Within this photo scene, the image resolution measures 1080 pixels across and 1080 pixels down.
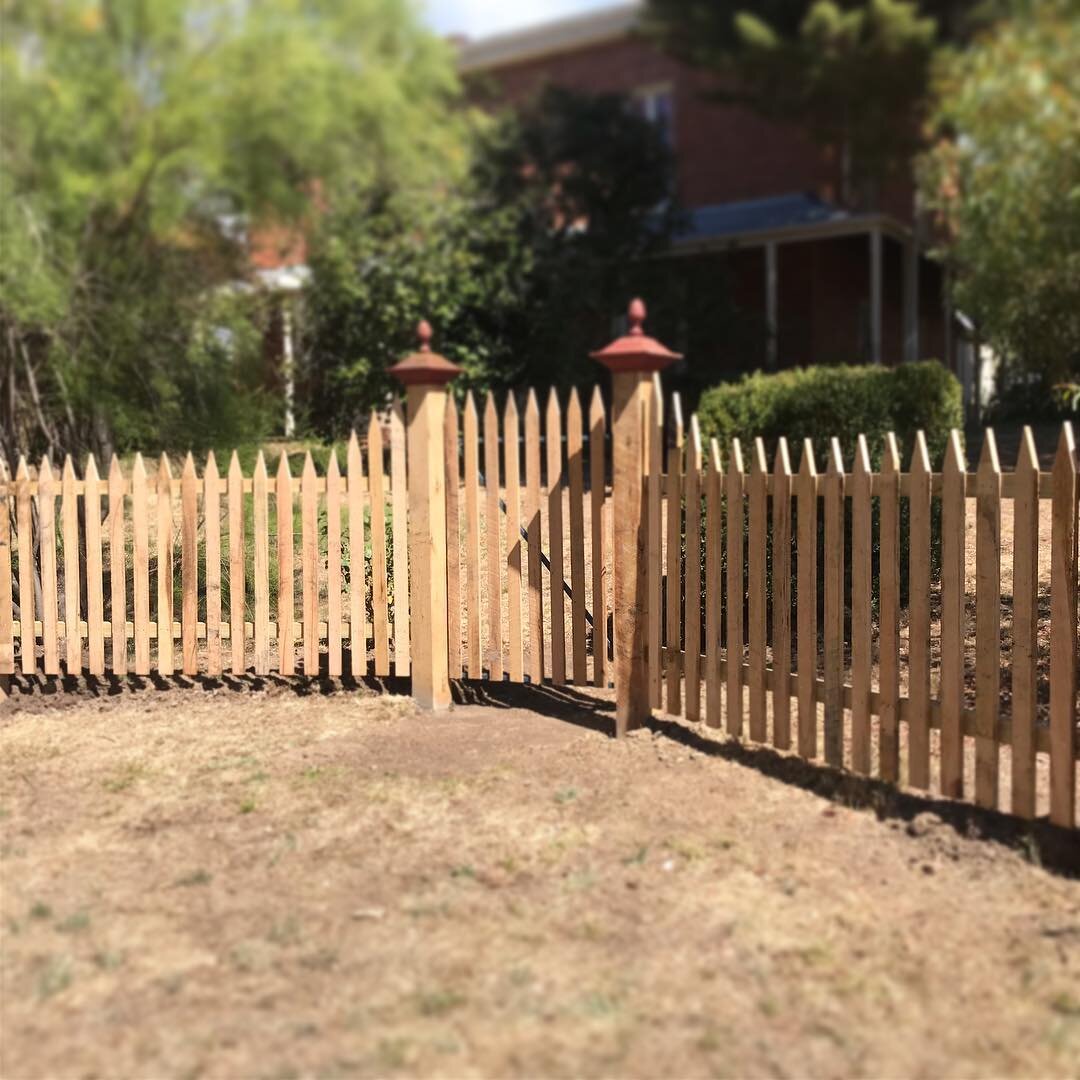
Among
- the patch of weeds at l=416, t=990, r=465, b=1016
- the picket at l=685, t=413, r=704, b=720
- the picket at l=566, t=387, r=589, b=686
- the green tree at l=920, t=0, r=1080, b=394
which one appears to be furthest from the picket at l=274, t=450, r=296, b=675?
the green tree at l=920, t=0, r=1080, b=394

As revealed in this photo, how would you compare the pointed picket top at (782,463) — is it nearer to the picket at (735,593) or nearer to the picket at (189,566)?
the picket at (735,593)

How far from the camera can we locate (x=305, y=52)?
68.3 feet

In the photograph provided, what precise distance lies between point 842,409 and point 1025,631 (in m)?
5.59

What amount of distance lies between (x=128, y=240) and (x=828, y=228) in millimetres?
10439

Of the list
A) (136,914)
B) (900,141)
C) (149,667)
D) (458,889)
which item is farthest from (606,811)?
(900,141)

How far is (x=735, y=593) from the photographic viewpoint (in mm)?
4770

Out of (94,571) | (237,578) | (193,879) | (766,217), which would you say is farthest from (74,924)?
(766,217)

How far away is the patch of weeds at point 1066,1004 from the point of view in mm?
2957

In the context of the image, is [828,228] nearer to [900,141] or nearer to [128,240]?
[900,141]

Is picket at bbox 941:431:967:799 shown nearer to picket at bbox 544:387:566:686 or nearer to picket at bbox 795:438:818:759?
picket at bbox 795:438:818:759

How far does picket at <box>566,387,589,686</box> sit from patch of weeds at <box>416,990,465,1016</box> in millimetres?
2490

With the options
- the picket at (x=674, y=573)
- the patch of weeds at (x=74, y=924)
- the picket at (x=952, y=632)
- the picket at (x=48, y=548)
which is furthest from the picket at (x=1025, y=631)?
the picket at (x=48, y=548)

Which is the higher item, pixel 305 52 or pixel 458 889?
pixel 305 52

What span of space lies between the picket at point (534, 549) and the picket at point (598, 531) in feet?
0.86
